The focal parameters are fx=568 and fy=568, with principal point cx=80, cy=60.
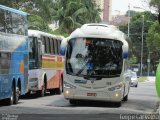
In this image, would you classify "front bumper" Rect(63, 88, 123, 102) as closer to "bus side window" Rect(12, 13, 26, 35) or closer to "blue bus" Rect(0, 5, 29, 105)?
"blue bus" Rect(0, 5, 29, 105)

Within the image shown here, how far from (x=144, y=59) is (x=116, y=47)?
9115 centimetres

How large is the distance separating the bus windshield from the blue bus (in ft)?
6.61

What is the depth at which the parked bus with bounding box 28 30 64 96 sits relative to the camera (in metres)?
27.1

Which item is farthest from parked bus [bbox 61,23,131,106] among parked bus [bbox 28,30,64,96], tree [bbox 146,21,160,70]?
tree [bbox 146,21,160,70]

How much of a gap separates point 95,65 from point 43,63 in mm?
6620

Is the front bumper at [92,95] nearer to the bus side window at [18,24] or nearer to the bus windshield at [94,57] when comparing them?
the bus windshield at [94,57]

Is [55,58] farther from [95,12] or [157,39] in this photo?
[95,12]

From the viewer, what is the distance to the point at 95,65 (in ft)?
73.0

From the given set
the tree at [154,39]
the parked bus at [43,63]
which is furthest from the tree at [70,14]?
the parked bus at [43,63]

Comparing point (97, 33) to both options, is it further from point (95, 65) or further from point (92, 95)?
point (92, 95)

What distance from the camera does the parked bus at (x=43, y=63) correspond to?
27.1m

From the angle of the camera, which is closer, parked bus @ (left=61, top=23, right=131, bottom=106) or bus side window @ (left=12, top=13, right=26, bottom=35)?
bus side window @ (left=12, top=13, right=26, bottom=35)

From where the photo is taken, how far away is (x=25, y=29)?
23.9 meters

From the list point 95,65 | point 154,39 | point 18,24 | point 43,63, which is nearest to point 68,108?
point 95,65
